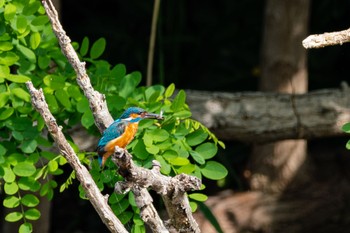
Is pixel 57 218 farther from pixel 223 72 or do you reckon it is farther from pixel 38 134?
pixel 38 134

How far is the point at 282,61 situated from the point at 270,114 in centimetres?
62

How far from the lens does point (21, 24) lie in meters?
3.67

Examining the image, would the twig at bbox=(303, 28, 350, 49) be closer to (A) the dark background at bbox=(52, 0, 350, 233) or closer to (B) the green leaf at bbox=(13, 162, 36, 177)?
(B) the green leaf at bbox=(13, 162, 36, 177)

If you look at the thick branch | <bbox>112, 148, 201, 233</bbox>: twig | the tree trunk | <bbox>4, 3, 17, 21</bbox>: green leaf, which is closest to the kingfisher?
<bbox>112, 148, 201, 233</bbox>: twig

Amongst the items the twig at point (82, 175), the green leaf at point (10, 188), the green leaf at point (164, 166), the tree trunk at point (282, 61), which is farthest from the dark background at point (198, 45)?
the twig at point (82, 175)

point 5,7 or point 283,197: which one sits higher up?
point 5,7

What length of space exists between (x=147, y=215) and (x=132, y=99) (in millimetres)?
878

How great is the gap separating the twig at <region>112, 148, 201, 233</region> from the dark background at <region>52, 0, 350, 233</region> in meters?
2.75

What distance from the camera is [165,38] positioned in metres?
5.91

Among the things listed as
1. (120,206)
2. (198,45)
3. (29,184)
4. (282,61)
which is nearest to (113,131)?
(120,206)

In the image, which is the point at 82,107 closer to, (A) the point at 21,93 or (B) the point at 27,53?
(A) the point at 21,93

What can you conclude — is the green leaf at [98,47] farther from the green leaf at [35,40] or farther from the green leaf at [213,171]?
the green leaf at [213,171]

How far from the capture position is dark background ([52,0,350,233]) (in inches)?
233

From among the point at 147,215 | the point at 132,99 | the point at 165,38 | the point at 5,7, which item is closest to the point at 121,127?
the point at 147,215
